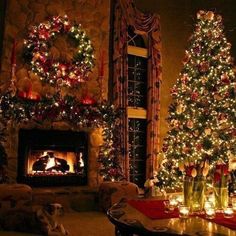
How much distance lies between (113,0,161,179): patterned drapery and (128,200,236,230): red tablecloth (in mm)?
3692

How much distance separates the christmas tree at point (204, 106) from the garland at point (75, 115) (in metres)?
1.01

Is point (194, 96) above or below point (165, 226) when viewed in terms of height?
above

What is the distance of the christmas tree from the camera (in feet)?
21.1

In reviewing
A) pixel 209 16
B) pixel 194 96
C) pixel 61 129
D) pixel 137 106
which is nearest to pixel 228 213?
pixel 194 96

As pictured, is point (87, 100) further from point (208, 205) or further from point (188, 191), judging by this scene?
point (208, 205)

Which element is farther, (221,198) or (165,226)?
(221,198)

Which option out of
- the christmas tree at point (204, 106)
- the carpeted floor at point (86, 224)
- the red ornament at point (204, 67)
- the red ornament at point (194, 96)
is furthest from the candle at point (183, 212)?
the red ornament at point (204, 67)

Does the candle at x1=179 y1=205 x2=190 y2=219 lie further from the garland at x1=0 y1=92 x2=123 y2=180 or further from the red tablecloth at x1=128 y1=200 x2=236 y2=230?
the garland at x1=0 y1=92 x2=123 y2=180

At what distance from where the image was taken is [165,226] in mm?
2418

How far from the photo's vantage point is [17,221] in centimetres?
305

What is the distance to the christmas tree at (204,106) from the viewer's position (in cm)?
645

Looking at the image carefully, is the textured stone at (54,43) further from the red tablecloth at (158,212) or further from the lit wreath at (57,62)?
the red tablecloth at (158,212)

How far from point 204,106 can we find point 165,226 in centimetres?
433

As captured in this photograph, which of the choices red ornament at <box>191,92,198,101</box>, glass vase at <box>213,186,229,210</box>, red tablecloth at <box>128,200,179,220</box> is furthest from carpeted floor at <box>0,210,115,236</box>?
red ornament at <box>191,92,198,101</box>
